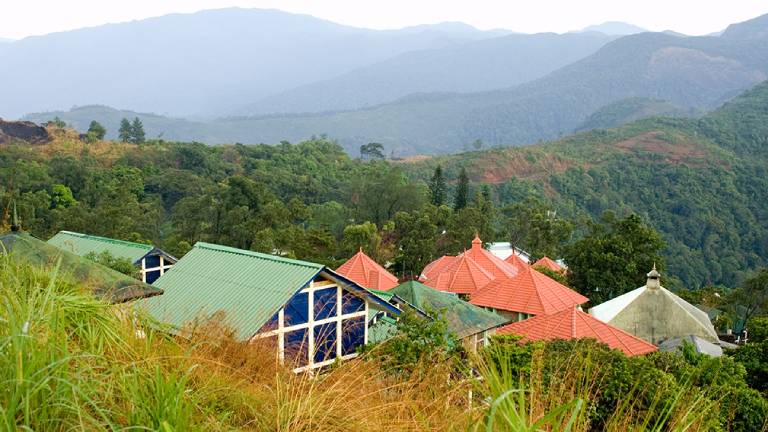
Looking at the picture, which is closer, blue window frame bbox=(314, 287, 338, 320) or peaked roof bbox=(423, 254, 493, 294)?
blue window frame bbox=(314, 287, 338, 320)

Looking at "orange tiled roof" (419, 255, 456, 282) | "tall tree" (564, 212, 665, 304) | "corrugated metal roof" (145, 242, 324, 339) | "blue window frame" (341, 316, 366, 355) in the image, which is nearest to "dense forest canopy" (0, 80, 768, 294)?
"orange tiled roof" (419, 255, 456, 282)

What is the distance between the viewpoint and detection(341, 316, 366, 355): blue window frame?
922cm

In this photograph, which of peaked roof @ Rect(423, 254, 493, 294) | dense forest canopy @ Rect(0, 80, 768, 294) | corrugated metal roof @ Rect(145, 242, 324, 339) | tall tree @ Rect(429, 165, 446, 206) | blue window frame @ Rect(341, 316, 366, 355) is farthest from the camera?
tall tree @ Rect(429, 165, 446, 206)

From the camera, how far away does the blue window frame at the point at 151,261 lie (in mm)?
14509

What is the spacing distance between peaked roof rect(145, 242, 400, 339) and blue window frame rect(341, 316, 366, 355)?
0.45 m

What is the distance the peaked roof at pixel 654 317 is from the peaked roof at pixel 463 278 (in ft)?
12.6

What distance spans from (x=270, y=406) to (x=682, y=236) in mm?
51345

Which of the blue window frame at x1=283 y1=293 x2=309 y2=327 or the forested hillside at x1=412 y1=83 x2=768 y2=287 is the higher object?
the blue window frame at x1=283 y1=293 x2=309 y2=327

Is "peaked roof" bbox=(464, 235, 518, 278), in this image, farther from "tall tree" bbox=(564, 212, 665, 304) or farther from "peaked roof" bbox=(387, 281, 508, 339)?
"peaked roof" bbox=(387, 281, 508, 339)

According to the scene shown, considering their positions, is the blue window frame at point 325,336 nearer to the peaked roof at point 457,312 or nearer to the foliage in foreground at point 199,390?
the peaked roof at point 457,312

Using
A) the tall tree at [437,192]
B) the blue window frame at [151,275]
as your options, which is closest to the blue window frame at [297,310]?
the blue window frame at [151,275]

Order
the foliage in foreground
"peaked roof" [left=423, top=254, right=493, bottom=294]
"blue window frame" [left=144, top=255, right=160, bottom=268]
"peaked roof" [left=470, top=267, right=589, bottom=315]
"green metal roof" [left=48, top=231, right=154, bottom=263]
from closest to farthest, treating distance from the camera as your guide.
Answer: the foliage in foreground
"green metal roof" [left=48, top=231, right=154, bottom=263]
"blue window frame" [left=144, top=255, right=160, bottom=268]
"peaked roof" [left=470, top=267, right=589, bottom=315]
"peaked roof" [left=423, top=254, right=493, bottom=294]

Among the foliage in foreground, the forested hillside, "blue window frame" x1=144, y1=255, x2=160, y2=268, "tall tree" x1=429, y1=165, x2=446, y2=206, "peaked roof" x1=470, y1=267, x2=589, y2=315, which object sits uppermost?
the foliage in foreground

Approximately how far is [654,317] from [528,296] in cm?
321
